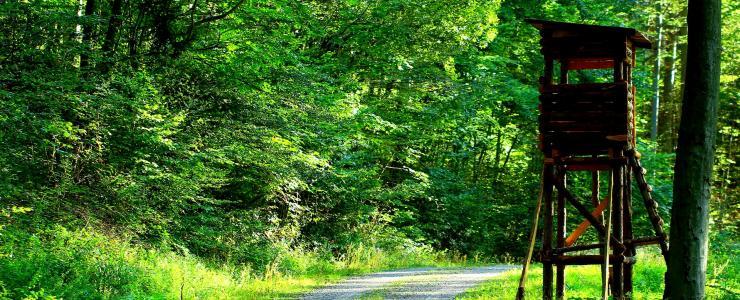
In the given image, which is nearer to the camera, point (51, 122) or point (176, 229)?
point (51, 122)

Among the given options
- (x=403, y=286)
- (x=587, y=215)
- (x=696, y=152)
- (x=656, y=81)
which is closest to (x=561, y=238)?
(x=587, y=215)

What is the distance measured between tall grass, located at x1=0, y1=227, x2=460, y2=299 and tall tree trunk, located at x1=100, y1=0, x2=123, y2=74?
3.38 metres

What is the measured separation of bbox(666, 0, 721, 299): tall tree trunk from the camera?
8211 millimetres

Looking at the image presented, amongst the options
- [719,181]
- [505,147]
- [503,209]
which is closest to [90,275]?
[503,209]

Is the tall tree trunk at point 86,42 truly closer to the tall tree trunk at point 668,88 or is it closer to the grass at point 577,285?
the grass at point 577,285

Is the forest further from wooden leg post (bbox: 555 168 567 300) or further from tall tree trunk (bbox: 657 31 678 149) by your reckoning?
tall tree trunk (bbox: 657 31 678 149)

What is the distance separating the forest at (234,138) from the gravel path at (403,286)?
73 cm

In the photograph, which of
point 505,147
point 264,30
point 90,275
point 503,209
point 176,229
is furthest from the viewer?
point 505,147

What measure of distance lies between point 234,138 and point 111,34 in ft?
10.3

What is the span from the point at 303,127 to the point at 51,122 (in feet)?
20.3

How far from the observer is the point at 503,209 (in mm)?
26578

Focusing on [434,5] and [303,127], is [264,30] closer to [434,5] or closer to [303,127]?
[303,127]

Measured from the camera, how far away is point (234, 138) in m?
14.7

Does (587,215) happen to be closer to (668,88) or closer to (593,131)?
(593,131)
